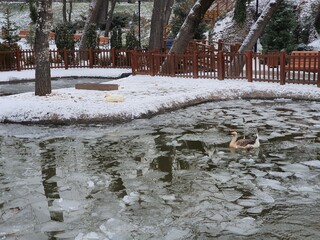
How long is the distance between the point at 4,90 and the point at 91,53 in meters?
7.25

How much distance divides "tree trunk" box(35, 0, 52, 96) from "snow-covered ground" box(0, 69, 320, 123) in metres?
0.37

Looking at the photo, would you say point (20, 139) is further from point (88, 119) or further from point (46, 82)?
point (46, 82)

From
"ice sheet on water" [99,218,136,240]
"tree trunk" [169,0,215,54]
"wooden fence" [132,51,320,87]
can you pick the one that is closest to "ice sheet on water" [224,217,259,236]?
"ice sheet on water" [99,218,136,240]

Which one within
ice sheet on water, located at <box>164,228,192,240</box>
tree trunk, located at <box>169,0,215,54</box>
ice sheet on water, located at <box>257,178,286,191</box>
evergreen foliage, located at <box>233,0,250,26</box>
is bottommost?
ice sheet on water, located at <box>164,228,192,240</box>

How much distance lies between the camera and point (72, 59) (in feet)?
86.2

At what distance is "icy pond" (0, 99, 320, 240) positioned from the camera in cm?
579

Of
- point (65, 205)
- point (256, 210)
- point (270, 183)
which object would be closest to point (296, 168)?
point (270, 183)

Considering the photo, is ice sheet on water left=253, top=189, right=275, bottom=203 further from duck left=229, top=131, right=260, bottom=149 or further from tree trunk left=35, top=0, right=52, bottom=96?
tree trunk left=35, top=0, right=52, bottom=96

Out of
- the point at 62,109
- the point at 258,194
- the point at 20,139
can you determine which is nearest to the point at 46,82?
the point at 62,109

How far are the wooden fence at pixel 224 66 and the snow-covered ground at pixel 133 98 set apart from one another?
0.46 m

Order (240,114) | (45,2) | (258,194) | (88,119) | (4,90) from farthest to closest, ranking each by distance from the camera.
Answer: (4,90), (45,2), (240,114), (88,119), (258,194)

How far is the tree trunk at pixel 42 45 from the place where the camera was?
546 inches

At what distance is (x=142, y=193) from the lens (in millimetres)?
6984

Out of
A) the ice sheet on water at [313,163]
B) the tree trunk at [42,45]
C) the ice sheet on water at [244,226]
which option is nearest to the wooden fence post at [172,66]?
the tree trunk at [42,45]
